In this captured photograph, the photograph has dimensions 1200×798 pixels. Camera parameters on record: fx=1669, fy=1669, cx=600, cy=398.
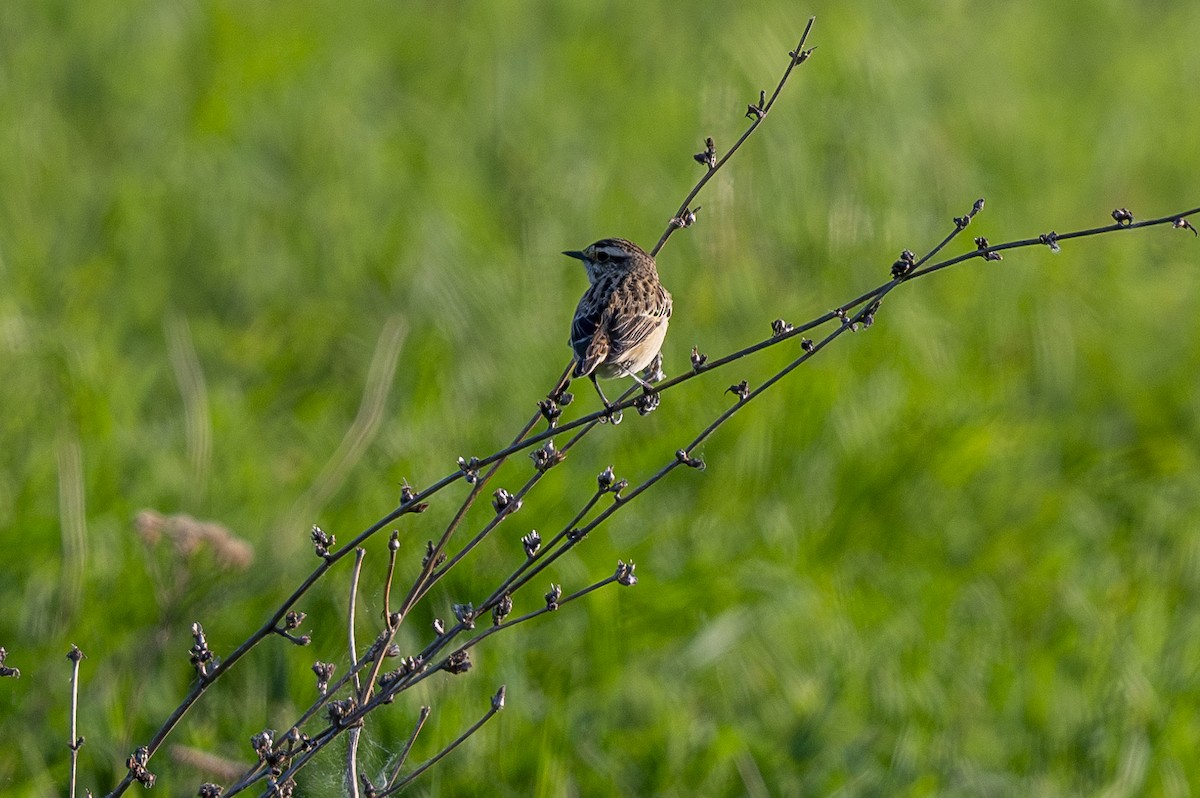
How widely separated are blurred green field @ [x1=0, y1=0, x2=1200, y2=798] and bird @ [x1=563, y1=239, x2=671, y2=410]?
1154mm

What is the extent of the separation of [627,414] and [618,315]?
263 centimetres

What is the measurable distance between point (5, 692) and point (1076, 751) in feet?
10.5

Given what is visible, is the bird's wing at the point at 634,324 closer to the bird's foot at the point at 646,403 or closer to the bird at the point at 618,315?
the bird at the point at 618,315

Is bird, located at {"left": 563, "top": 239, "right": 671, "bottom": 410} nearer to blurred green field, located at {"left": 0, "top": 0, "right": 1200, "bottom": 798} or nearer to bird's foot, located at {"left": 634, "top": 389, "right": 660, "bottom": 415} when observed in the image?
bird's foot, located at {"left": 634, "top": 389, "right": 660, "bottom": 415}

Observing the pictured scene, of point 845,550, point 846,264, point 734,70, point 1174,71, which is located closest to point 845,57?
point 734,70

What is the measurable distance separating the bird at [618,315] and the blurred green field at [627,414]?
1.15m

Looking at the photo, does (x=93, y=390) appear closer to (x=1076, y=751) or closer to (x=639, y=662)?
(x=639, y=662)

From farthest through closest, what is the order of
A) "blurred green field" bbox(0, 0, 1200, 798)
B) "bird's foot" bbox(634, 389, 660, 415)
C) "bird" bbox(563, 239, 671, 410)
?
"blurred green field" bbox(0, 0, 1200, 798) → "bird" bbox(563, 239, 671, 410) → "bird's foot" bbox(634, 389, 660, 415)

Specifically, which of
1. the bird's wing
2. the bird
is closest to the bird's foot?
the bird

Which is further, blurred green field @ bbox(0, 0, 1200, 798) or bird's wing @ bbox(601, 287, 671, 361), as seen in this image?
blurred green field @ bbox(0, 0, 1200, 798)

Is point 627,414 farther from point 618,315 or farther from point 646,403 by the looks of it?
point 646,403

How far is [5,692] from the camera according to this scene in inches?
184

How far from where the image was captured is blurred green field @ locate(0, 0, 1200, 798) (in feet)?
16.6

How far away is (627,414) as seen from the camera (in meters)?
6.88
